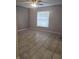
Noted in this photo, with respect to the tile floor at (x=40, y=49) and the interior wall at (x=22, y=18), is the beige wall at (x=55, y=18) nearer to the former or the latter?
the interior wall at (x=22, y=18)

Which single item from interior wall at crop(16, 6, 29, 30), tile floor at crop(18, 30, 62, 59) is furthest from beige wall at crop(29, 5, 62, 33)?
tile floor at crop(18, 30, 62, 59)

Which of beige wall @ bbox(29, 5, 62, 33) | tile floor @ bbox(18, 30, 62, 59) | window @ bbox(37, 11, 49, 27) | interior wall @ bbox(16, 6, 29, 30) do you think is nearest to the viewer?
tile floor @ bbox(18, 30, 62, 59)

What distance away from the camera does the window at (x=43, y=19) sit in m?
8.57

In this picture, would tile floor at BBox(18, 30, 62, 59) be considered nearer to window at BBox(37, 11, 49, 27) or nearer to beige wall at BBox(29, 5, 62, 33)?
beige wall at BBox(29, 5, 62, 33)

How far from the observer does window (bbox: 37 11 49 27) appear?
28.1ft

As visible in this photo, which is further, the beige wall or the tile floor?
the beige wall

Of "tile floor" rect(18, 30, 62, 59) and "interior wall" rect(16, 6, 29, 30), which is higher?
"interior wall" rect(16, 6, 29, 30)

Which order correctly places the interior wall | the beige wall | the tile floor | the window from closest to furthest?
the tile floor, the beige wall, the window, the interior wall

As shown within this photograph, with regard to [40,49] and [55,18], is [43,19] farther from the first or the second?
[40,49]

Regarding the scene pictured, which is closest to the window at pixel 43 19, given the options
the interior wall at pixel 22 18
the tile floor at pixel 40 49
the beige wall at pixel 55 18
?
the beige wall at pixel 55 18

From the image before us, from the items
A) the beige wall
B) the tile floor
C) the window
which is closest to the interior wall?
the window

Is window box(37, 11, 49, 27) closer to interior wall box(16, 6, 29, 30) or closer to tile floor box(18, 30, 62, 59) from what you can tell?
interior wall box(16, 6, 29, 30)
